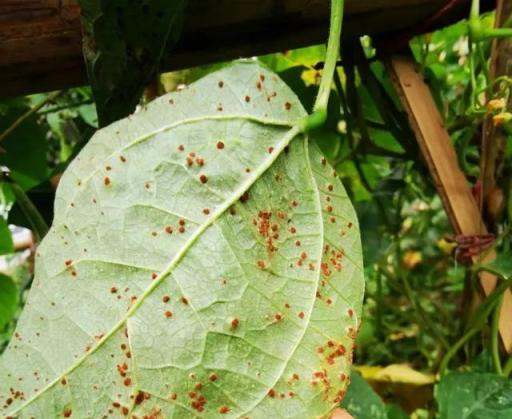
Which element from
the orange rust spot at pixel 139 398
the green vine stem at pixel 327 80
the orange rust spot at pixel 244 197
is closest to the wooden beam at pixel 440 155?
the green vine stem at pixel 327 80

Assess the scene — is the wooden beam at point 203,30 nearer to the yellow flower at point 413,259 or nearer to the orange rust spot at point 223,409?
A: the orange rust spot at point 223,409

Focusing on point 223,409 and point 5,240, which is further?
point 5,240

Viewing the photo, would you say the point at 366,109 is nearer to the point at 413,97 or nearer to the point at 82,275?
the point at 413,97

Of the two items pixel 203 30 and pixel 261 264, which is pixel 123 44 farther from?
pixel 261 264

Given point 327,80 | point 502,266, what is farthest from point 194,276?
point 502,266

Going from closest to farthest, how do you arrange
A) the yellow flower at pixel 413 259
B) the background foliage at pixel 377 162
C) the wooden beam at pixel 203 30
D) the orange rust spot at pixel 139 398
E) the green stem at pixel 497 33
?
the orange rust spot at pixel 139 398 → the wooden beam at pixel 203 30 → the green stem at pixel 497 33 → the background foliage at pixel 377 162 → the yellow flower at pixel 413 259

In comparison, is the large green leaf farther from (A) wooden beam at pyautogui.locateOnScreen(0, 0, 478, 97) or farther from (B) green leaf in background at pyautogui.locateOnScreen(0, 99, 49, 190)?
(B) green leaf in background at pyautogui.locateOnScreen(0, 99, 49, 190)
